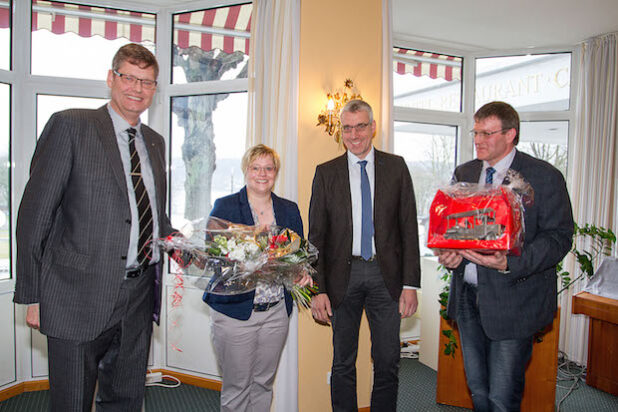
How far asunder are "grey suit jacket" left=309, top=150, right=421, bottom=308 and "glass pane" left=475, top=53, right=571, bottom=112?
3.17 meters

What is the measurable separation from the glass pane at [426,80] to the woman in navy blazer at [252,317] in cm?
290

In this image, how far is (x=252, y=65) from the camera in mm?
3252

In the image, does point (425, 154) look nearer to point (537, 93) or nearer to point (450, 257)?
point (537, 93)

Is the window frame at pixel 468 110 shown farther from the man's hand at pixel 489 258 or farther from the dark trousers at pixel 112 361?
the dark trousers at pixel 112 361

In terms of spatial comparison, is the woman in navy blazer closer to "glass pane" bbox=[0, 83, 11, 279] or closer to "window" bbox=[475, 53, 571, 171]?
"glass pane" bbox=[0, 83, 11, 279]

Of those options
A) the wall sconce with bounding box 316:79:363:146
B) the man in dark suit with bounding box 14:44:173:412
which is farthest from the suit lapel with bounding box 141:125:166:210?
the wall sconce with bounding box 316:79:363:146

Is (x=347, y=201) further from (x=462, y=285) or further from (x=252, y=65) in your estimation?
(x=252, y=65)

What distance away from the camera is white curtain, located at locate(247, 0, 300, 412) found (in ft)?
9.78

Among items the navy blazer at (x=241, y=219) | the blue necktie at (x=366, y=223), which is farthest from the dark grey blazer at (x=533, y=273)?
the navy blazer at (x=241, y=219)

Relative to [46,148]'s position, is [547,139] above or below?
above

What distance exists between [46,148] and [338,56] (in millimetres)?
2123

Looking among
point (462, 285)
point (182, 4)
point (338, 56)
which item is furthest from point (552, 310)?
point (182, 4)

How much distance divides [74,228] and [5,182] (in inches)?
89.4

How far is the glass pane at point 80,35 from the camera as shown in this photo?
3.54 metres
